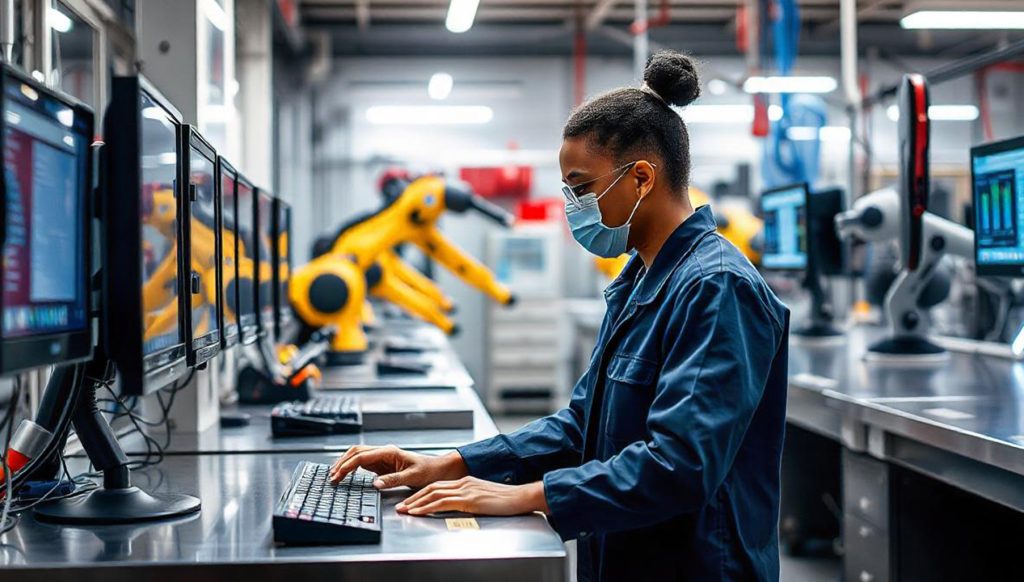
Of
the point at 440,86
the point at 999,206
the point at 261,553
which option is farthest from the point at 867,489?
the point at 440,86

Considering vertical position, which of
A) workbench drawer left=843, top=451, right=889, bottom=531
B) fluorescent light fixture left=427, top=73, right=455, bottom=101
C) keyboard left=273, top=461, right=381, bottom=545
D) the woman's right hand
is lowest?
workbench drawer left=843, top=451, right=889, bottom=531

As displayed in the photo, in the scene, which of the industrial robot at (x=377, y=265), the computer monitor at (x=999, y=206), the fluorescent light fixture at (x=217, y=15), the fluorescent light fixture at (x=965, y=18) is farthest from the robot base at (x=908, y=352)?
the fluorescent light fixture at (x=965, y=18)

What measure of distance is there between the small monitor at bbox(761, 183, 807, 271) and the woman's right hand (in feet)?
10.4

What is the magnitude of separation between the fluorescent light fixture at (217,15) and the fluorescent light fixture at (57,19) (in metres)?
0.39

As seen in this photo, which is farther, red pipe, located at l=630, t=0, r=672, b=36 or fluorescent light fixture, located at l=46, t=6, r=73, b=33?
red pipe, located at l=630, t=0, r=672, b=36

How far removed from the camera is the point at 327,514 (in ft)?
4.43

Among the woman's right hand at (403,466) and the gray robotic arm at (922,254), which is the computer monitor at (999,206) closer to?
the gray robotic arm at (922,254)

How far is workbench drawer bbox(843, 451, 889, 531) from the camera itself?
2646mm

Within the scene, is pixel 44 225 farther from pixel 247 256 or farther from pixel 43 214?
pixel 247 256

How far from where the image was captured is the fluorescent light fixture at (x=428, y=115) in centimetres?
979

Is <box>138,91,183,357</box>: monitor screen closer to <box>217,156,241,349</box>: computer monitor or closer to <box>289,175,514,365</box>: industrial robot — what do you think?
<box>217,156,241,349</box>: computer monitor

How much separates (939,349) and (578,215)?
259cm

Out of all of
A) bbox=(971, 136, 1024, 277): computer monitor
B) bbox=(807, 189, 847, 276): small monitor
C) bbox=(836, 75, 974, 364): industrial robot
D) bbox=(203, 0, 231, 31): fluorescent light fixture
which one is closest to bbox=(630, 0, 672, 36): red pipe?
bbox=(807, 189, 847, 276): small monitor

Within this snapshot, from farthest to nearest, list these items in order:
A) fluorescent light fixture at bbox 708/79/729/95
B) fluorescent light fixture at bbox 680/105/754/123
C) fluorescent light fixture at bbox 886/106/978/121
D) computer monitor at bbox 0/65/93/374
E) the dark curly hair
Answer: fluorescent light fixture at bbox 708/79/729/95
fluorescent light fixture at bbox 886/106/978/121
fluorescent light fixture at bbox 680/105/754/123
the dark curly hair
computer monitor at bbox 0/65/93/374
